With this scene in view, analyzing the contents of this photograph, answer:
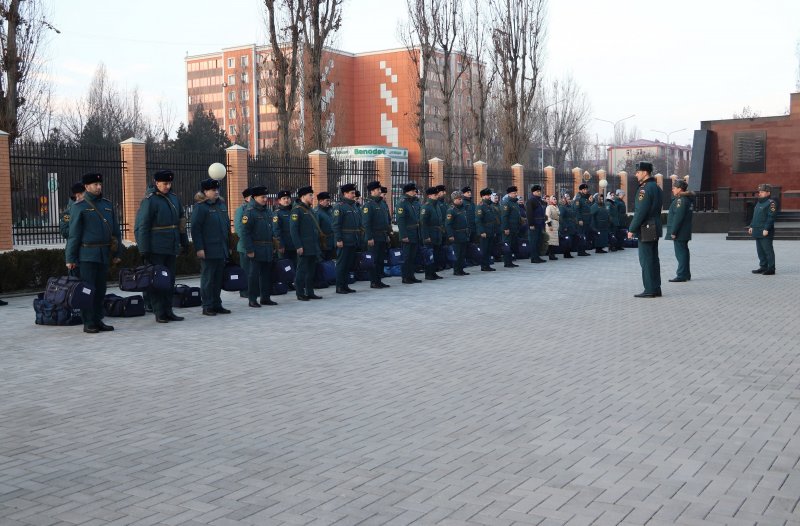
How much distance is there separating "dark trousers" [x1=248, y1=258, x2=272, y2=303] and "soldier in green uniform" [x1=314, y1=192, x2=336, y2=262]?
1628 millimetres

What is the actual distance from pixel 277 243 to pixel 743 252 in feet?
45.5

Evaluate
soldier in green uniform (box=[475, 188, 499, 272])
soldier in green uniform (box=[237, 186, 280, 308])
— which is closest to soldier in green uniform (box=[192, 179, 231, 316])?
soldier in green uniform (box=[237, 186, 280, 308])

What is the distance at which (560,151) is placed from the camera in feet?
219

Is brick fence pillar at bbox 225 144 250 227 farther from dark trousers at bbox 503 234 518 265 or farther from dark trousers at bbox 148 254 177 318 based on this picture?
dark trousers at bbox 148 254 177 318

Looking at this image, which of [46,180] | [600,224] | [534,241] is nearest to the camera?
[46,180]

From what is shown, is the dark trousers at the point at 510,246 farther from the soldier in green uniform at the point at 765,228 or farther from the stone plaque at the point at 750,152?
the stone plaque at the point at 750,152

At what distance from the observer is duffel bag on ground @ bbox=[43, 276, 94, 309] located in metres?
9.64

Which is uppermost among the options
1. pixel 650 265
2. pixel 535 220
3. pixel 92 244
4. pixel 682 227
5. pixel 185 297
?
pixel 92 244

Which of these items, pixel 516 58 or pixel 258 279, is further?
pixel 516 58

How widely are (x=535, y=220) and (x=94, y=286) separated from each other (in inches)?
460

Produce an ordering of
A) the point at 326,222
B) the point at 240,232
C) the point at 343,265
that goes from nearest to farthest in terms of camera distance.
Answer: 1. the point at 240,232
2. the point at 343,265
3. the point at 326,222

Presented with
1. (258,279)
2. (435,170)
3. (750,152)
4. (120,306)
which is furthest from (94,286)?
(750,152)

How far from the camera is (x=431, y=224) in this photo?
16000 mm

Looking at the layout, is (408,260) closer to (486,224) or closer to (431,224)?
(431,224)
